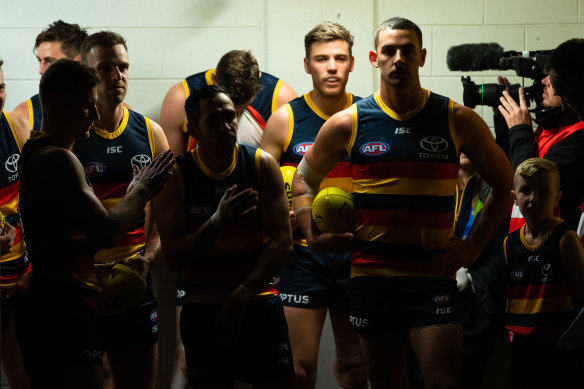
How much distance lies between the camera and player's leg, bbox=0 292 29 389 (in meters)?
3.55

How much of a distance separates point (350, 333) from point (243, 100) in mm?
1308

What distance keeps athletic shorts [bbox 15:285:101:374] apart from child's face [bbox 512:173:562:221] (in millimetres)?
1951

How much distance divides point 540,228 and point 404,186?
77 centimetres

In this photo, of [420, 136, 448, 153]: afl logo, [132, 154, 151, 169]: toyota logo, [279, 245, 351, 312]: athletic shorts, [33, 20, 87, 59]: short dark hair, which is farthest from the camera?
[33, 20, 87, 59]: short dark hair

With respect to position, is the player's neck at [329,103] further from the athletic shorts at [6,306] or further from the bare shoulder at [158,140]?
the athletic shorts at [6,306]

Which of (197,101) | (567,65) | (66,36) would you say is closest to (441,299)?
(567,65)

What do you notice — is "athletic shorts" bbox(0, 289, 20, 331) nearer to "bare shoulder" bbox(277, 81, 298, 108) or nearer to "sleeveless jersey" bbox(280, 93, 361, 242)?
"sleeveless jersey" bbox(280, 93, 361, 242)

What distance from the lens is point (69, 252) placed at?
2.62m

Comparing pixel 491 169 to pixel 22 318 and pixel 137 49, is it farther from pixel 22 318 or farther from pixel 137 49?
pixel 137 49

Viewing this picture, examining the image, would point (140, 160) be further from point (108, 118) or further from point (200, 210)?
point (200, 210)

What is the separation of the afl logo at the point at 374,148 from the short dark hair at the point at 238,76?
0.83 meters

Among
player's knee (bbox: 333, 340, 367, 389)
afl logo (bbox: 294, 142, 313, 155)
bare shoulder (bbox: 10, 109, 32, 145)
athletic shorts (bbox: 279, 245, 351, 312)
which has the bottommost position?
player's knee (bbox: 333, 340, 367, 389)

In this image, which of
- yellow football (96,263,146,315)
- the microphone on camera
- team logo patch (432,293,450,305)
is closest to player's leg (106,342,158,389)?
yellow football (96,263,146,315)

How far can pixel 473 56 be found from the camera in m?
4.43
